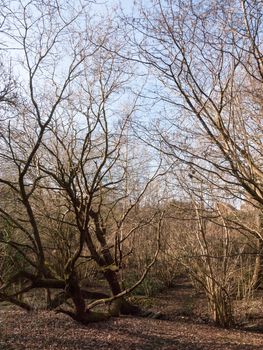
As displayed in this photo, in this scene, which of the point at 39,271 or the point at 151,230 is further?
the point at 151,230

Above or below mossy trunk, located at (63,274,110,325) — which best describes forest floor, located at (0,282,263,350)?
below

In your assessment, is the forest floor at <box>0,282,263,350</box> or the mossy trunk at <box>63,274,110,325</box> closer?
the forest floor at <box>0,282,263,350</box>

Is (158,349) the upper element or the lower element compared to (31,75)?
lower

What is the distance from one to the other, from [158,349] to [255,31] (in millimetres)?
4145

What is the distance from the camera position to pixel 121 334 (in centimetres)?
613

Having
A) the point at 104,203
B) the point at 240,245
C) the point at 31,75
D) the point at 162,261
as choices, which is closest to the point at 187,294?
the point at 162,261

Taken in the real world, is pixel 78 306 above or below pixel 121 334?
above

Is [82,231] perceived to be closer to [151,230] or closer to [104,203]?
[104,203]

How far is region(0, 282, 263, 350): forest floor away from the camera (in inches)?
217

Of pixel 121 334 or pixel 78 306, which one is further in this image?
pixel 78 306

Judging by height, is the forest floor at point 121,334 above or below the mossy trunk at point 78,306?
below

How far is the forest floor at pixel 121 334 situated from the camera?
5.52 meters

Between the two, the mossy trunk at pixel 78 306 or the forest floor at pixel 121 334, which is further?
the mossy trunk at pixel 78 306

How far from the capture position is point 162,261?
11.3 metres
